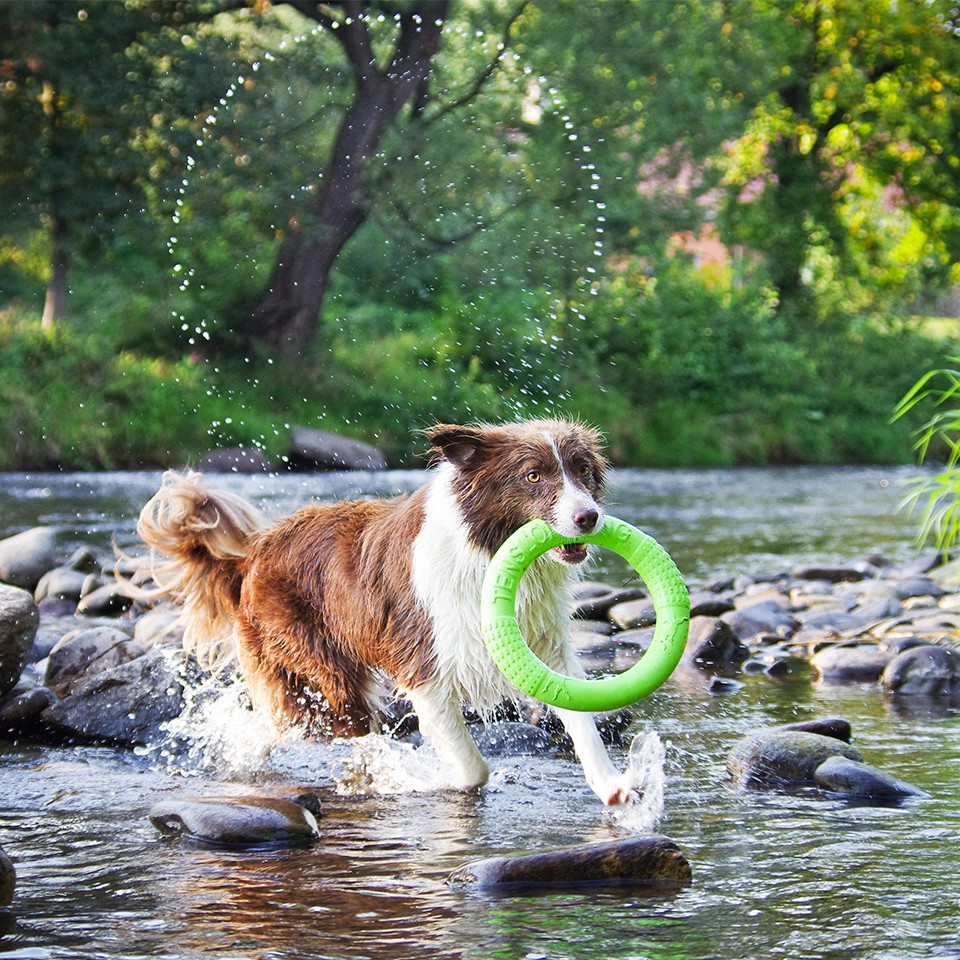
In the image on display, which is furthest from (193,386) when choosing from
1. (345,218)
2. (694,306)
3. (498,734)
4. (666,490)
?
(498,734)

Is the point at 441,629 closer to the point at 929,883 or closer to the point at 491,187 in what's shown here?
the point at 929,883

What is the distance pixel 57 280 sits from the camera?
23.8 metres

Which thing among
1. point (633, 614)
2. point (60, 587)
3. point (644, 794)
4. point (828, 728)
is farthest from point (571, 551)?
point (60, 587)

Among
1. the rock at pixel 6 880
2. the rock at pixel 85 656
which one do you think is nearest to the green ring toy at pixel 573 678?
the rock at pixel 6 880

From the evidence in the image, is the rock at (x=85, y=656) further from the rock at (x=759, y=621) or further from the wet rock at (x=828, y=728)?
the rock at (x=759, y=621)

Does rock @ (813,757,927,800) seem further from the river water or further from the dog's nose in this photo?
the dog's nose

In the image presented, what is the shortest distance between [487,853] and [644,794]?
778 millimetres

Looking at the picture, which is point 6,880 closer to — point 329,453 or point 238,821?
point 238,821

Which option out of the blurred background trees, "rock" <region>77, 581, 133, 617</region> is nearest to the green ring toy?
"rock" <region>77, 581, 133, 617</region>

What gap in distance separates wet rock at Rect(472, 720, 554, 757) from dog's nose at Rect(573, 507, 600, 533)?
60.1 inches

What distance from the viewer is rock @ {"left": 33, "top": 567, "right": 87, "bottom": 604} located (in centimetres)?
994

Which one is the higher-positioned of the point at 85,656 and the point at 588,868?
the point at 85,656

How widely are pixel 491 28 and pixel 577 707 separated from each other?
21096 millimetres

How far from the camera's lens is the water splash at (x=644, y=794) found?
16.5ft
